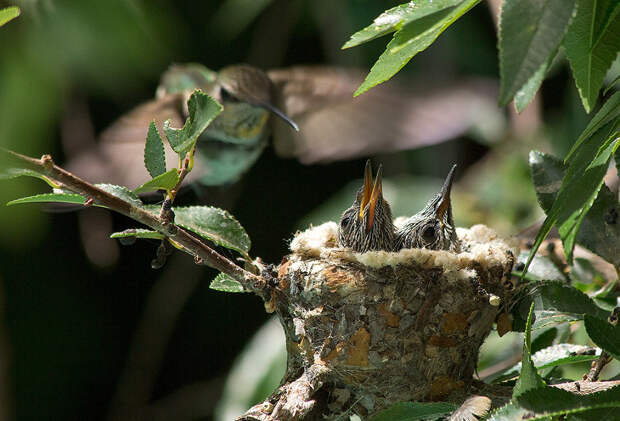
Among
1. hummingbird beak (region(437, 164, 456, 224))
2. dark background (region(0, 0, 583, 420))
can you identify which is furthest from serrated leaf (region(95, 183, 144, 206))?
dark background (region(0, 0, 583, 420))

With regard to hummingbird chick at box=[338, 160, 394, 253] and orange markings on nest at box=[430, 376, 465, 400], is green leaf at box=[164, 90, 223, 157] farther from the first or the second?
hummingbird chick at box=[338, 160, 394, 253]

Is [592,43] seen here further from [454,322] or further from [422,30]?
[454,322]

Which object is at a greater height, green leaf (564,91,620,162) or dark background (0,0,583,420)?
green leaf (564,91,620,162)

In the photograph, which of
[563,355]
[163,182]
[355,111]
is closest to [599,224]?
[563,355]

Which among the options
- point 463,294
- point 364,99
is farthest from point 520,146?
point 463,294

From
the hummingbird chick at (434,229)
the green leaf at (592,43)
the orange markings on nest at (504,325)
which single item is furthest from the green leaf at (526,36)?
the hummingbird chick at (434,229)

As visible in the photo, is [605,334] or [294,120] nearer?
[605,334]
